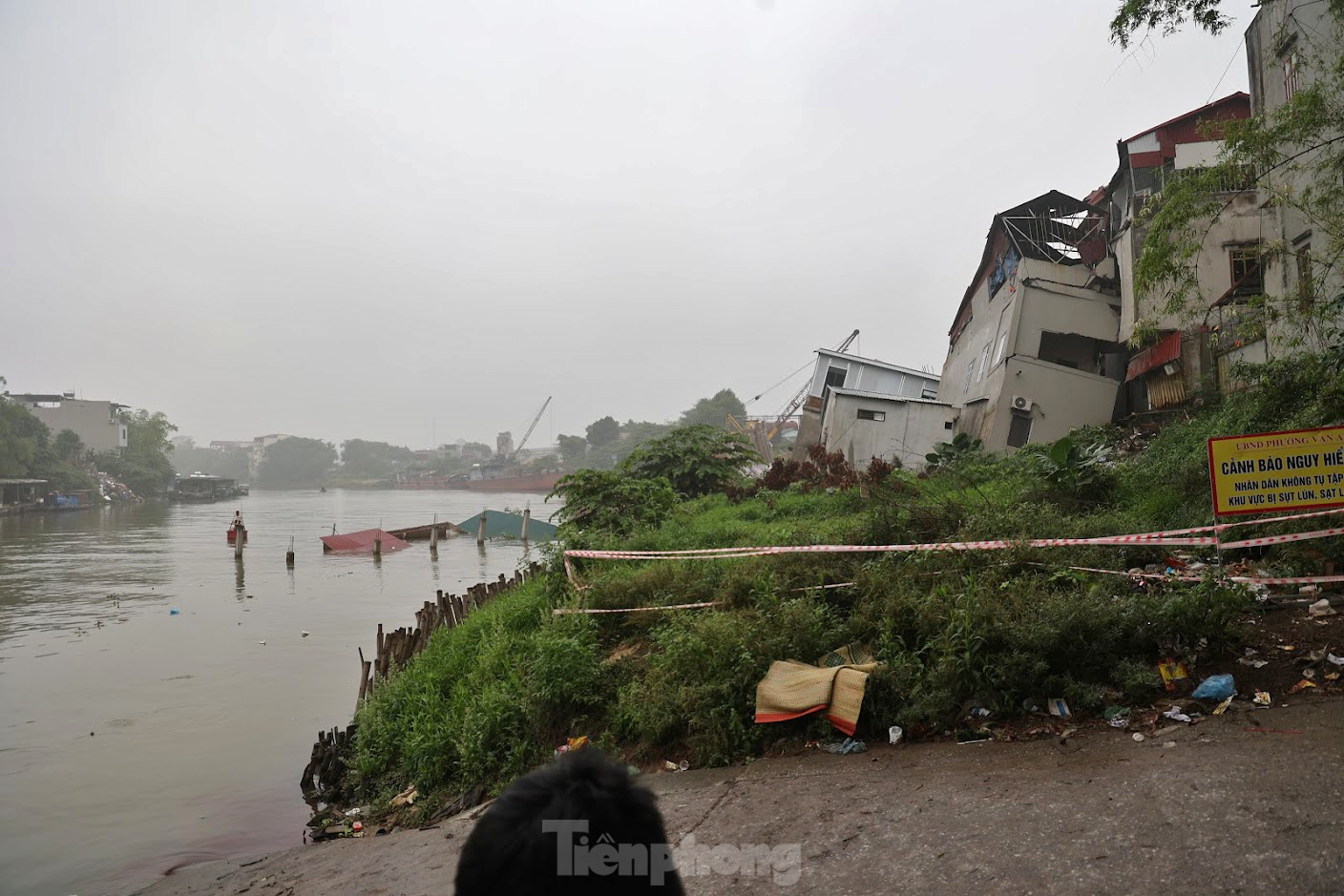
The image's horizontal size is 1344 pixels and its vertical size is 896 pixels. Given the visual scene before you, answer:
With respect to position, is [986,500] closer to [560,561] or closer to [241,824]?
[560,561]


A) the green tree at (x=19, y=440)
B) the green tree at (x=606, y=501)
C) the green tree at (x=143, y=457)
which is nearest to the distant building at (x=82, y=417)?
the green tree at (x=143, y=457)

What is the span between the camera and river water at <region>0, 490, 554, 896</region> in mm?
7488

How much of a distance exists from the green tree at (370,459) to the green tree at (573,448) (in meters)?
43.8

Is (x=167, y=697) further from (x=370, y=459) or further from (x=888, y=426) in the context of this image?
(x=370, y=459)

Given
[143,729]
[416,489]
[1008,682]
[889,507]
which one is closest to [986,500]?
[889,507]

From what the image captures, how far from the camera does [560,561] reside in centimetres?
1045

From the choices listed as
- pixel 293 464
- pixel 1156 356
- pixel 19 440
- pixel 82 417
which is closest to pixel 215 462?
pixel 293 464

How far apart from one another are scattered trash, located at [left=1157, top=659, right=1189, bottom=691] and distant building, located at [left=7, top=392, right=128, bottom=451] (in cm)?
8225

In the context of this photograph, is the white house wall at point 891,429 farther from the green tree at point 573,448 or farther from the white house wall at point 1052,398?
the green tree at point 573,448

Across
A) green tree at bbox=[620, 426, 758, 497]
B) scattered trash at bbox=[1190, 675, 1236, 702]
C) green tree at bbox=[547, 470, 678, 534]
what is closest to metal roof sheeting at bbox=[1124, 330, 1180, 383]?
green tree at bbox=[620, 426, 758, 497]

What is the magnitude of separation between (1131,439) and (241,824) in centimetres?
1518

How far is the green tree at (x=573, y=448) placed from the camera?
95750 millimetres

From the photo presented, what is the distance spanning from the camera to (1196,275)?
42.3 feet

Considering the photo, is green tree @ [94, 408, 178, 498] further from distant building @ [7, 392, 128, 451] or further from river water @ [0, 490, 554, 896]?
river water @ [0, 490, 554, 896]
